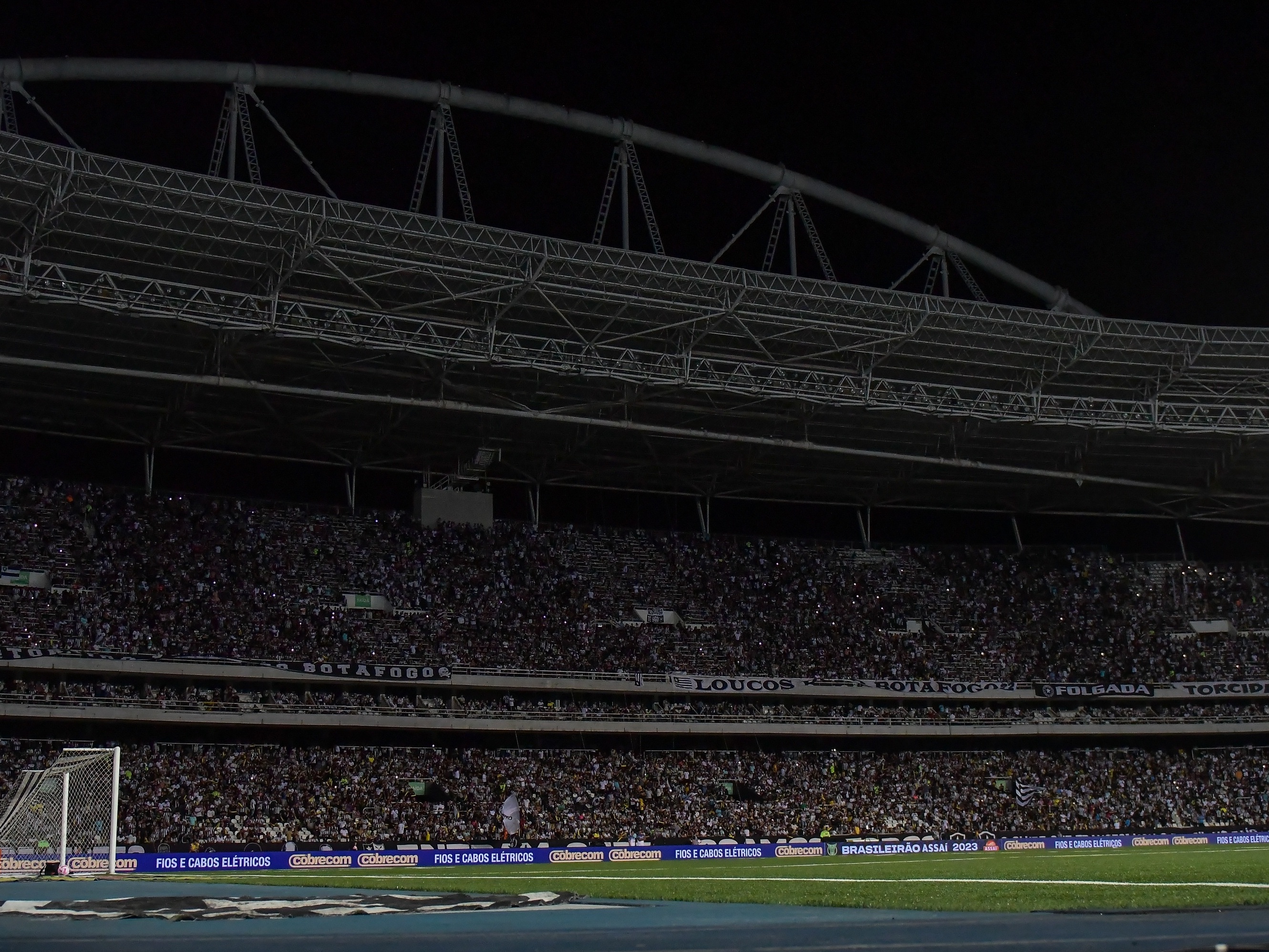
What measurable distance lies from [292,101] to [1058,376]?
29588mm

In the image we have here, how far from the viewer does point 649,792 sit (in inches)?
1818

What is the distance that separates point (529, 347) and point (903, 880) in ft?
90.6

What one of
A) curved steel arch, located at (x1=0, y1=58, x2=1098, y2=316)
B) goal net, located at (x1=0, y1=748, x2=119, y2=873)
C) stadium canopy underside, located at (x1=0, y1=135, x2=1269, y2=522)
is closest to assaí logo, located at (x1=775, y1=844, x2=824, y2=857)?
stadium canopy underside, located at (x1=0, y1=135, x2=1269, y2=522)

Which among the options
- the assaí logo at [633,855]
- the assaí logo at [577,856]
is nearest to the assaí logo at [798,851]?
the assaí logo at [633,855]

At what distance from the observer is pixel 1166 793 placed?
52469 millimetres

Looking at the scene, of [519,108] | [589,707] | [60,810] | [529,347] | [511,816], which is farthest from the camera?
[589,707]

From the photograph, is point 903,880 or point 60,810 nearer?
point 903,880

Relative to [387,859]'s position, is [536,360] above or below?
above

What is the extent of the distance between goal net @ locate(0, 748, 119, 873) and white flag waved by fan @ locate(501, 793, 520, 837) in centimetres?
1543

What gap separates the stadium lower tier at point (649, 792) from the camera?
39.3 metres

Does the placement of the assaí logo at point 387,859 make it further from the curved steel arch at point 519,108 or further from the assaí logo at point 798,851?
the curved steel arch at point 519,108

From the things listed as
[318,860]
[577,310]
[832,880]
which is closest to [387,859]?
[318,860]

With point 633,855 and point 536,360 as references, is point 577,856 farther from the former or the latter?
point 536,360

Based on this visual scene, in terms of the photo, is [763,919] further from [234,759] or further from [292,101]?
[292,101]
